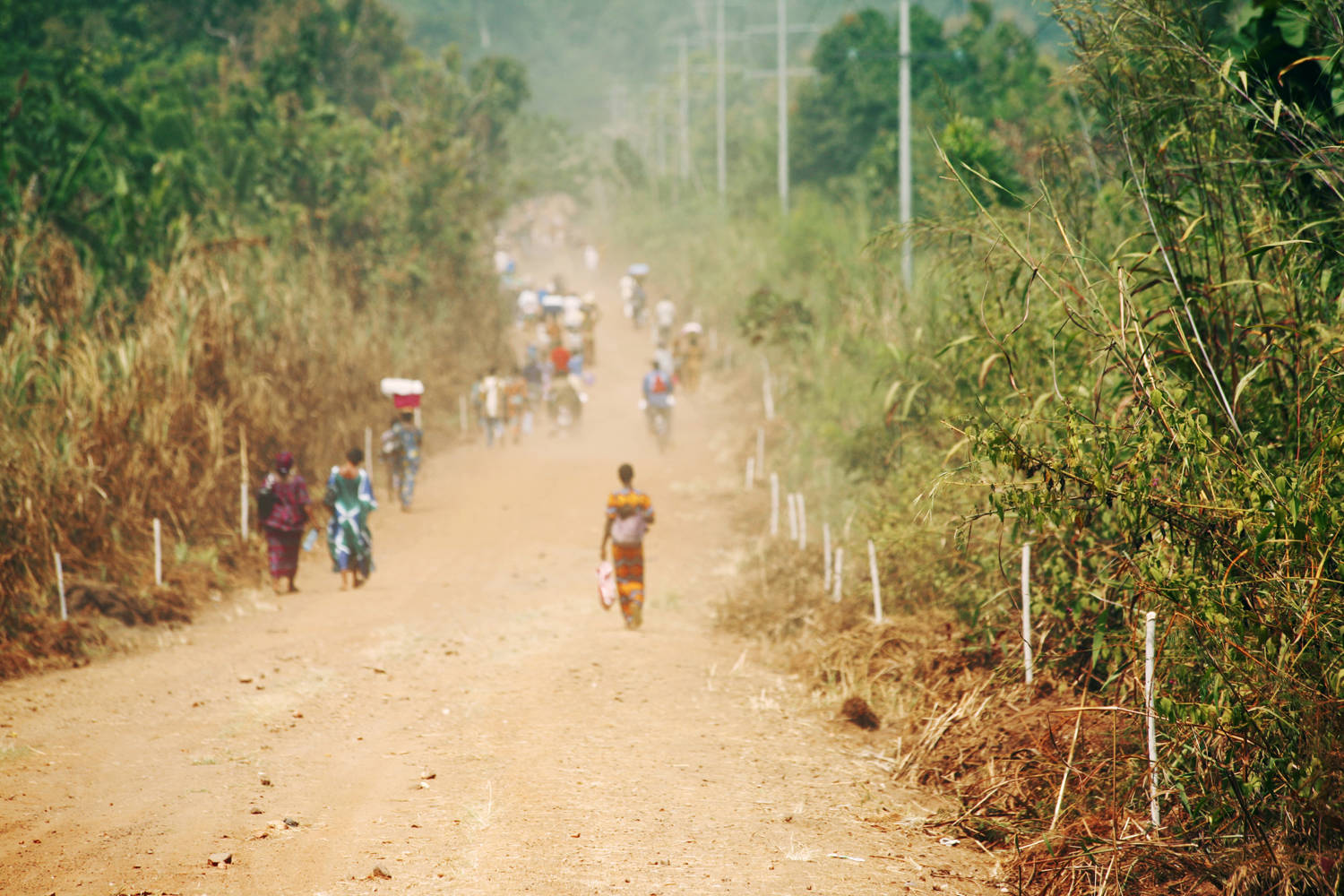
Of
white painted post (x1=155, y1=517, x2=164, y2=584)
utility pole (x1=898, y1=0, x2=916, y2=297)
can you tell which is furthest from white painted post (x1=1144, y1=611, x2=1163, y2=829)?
utility pole (x1=898, y1=0, x2=916, y2=297)

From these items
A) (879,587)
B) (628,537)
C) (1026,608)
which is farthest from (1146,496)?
(628,537)

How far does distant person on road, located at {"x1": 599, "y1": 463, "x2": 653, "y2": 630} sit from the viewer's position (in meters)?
12.5

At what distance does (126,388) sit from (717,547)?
8512 mm

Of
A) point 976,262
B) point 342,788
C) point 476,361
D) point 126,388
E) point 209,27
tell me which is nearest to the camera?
point 342,788

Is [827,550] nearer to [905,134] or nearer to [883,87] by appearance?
[905,134]

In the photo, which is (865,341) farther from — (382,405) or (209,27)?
(209,27)

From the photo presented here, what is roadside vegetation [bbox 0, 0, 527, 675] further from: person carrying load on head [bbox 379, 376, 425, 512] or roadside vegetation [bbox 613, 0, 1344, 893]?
roadside vegetation [bbox 613, 0, 1344, 893]

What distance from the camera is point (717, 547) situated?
18375 millimetres

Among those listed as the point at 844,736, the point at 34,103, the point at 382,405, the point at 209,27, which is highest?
the point at 209,27

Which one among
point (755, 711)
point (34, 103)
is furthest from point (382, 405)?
point (755, 711)

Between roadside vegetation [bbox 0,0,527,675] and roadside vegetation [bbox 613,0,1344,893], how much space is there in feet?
25.5

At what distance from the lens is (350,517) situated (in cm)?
1426

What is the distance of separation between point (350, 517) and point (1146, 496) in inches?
413

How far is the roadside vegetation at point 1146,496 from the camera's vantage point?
5559 millimetres
